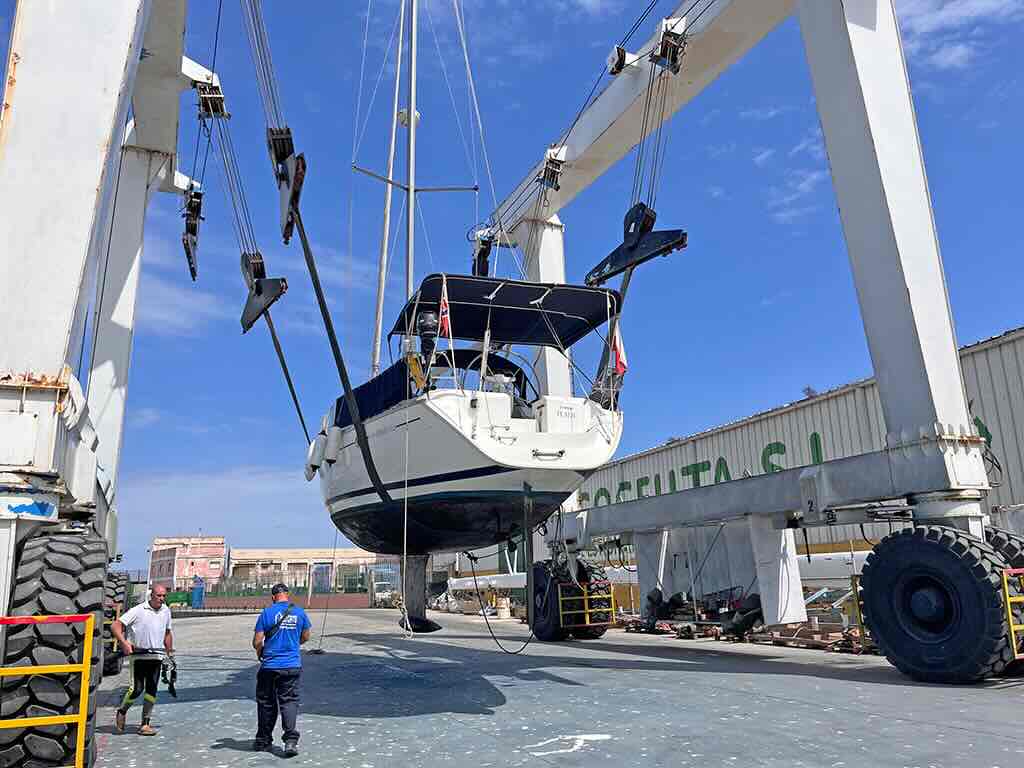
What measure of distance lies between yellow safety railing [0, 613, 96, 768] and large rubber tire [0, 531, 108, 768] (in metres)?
0.05

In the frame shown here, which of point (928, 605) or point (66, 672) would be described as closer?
point (66, 672)

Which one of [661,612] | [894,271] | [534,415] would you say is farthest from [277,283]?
[661,612]

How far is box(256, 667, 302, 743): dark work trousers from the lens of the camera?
5.61 meters

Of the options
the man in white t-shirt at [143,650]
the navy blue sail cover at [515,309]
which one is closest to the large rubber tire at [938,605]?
the navy blue sail cover at [515,309]

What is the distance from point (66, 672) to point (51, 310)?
222 cm

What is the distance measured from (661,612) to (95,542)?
1276cm

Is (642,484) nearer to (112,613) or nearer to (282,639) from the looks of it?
(112,613)

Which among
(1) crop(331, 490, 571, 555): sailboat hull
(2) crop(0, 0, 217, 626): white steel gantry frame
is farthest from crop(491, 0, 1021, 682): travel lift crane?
(2) crop(0, 0, 217, 626): white steel gantry frame

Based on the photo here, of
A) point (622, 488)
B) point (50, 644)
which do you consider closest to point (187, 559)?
point (622, 488)

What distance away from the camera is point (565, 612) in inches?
555

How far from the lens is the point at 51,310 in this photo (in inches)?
196

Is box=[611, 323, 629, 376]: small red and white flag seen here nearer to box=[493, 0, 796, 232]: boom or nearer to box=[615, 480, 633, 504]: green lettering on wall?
box=[493, 0, 796, 232]: boom

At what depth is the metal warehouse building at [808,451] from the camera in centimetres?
1470

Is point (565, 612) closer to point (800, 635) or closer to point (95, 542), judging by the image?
point (800, 635)
